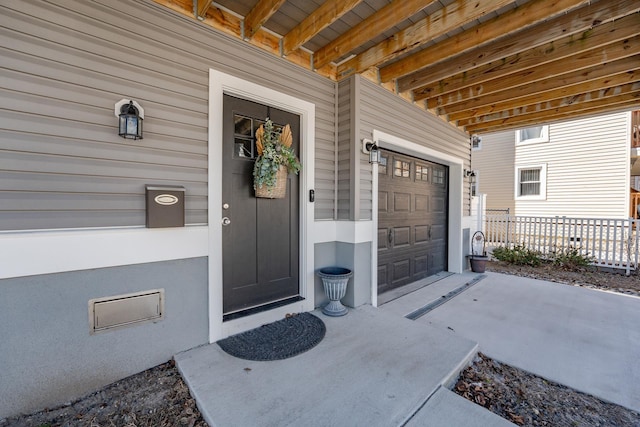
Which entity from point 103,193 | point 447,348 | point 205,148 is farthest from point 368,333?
point 103,193

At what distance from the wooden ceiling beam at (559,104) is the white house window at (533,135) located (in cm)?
430

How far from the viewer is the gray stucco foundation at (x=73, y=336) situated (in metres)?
1.68

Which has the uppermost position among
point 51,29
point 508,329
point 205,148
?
point 51,29

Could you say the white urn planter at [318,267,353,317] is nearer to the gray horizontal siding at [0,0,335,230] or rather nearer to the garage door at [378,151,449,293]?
the garage door at [378,151,449,293]

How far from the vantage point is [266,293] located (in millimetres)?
2875

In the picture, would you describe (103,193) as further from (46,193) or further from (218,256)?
(218,256)

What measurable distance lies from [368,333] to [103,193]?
2.45 m

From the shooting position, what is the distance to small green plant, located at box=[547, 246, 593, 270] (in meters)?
5.60

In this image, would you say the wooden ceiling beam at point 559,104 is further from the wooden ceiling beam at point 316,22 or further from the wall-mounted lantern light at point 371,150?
the wooden ceiling beam at point 316,22

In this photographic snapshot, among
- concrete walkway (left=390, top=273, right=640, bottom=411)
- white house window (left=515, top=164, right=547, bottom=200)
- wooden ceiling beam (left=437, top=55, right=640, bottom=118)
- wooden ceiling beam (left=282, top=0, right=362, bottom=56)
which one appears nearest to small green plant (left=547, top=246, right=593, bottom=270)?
concrete walkway (left=390, top=273, right=640, bottom=411)

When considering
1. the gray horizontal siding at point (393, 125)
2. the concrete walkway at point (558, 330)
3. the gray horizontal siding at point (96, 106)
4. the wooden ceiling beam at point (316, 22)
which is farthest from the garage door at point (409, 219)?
the gray horizontal siding at point (96, 106)

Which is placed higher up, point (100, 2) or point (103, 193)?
point (100, 2)

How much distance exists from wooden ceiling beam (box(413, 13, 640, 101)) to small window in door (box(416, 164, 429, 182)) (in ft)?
3.80

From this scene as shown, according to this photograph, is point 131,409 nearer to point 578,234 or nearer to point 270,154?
point 270,154
